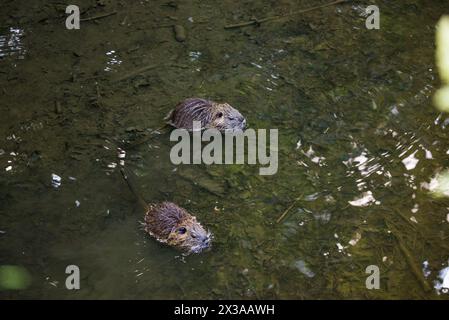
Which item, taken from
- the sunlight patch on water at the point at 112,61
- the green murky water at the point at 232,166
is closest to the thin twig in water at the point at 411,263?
the green murky water at the point at 232,166

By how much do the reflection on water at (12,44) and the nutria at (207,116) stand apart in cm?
251

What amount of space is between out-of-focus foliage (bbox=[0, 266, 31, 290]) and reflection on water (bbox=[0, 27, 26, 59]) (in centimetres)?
329

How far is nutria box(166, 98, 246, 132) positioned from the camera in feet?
19.7

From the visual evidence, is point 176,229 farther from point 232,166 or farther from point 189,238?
point 232,166

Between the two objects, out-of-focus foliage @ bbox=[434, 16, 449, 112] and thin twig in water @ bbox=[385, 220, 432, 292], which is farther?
out-of-focus foliage @ bbox=[434, 16, 449, 112]

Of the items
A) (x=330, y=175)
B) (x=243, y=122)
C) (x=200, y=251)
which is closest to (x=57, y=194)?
(x=200, y=251)

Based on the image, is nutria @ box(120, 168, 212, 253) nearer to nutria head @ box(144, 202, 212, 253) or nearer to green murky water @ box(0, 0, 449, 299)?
nutria head @ box(144, 202, 212, 253)

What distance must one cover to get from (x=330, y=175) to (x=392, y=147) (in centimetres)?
88

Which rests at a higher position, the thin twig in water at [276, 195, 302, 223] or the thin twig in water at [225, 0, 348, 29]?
the thin twig in water at [225, 0, 348, 29]

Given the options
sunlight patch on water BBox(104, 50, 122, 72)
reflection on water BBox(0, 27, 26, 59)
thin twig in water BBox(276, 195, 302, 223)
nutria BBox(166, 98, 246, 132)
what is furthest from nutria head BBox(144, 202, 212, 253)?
reflection on water BBox(0, 27, 26, 59)

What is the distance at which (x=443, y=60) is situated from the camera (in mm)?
6980

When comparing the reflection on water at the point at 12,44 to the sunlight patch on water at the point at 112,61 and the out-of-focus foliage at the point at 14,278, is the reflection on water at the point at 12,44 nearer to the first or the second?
the sunlight patch on water at the point at 112,61

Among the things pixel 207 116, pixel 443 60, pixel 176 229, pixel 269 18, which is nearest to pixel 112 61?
pixel 207 116

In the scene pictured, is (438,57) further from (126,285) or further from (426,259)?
(126,285)
